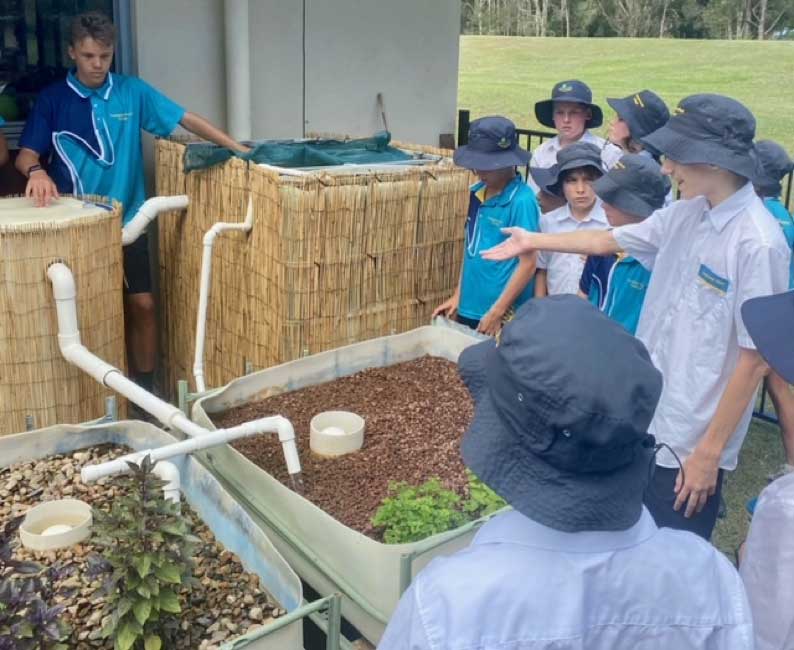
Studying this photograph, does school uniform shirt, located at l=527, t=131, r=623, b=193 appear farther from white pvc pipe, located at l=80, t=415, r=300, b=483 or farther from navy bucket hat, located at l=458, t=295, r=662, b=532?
navy bucket hat, located at l=458, t=295, r=662, b=532

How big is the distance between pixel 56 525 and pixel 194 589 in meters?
0.60

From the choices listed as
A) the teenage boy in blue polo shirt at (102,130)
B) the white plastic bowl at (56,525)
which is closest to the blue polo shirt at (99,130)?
the teenage boy in blue polo shirt at (102,130)

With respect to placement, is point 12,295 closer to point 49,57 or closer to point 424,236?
point 424,236

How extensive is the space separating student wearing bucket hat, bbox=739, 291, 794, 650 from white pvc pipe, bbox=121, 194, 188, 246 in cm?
302

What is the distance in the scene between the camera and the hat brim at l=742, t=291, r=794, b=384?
1.84m

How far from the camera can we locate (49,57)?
4.84 m

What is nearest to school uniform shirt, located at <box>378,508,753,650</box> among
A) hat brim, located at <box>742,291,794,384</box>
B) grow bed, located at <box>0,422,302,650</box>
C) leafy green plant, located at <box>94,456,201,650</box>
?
hat brim, located at <box>742,291,794,384</box>

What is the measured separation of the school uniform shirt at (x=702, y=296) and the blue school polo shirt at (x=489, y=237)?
35.8 inches

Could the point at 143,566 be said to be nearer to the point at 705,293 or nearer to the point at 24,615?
the point at 24,615

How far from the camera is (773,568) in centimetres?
178

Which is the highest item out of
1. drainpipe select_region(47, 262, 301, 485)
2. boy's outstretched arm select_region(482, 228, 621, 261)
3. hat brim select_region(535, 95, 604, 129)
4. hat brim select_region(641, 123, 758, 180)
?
hat brim select_region(641, 123, 758, 180)

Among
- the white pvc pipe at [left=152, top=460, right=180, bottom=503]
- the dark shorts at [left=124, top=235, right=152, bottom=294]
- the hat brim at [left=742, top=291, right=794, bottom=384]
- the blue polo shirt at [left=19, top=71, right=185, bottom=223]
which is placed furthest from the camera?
the dark shorts at [left=124, top=235, right=152, bottom=294]

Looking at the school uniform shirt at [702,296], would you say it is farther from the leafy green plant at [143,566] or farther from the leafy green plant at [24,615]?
the leafy green plant at [24,615]

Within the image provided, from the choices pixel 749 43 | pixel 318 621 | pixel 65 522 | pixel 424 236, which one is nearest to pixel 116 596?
pixel 318 621
